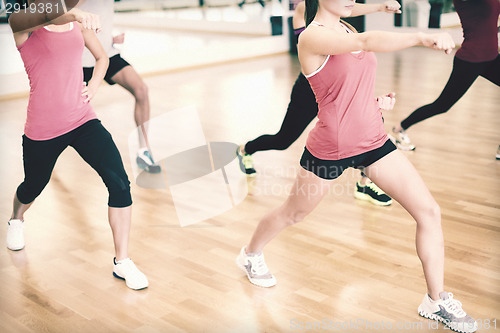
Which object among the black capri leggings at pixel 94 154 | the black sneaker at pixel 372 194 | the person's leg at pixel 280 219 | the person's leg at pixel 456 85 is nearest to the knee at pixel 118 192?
the black capri leggings at pixel 94 154

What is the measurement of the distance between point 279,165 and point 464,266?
191 centimetres

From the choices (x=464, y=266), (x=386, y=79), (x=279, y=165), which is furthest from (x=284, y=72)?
(x=464, y=266)

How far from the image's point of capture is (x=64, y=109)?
106 inches

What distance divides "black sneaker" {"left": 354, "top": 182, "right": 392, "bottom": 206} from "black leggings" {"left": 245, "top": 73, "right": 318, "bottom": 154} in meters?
0.54

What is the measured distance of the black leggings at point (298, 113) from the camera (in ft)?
11.3

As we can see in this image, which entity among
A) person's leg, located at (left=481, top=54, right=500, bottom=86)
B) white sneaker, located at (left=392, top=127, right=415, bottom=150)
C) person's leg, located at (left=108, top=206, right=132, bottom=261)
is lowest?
white sneaker, located at (left=392, top=127, right=415, bottom=150)

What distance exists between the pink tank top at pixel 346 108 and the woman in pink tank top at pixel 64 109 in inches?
36.9

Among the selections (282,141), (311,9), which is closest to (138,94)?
(282,141)

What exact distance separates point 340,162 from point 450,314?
71 cm

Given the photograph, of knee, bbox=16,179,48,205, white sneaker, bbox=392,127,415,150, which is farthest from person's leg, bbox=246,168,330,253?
white sneaker, bbox=392,127,415,150

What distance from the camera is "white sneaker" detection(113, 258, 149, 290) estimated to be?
2.78m

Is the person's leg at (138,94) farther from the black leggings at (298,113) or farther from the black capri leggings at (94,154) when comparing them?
the black capri leggings at (94,154)

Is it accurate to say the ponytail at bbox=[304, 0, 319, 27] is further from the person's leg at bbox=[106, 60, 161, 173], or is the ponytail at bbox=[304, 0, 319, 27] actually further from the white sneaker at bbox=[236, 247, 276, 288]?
the person's leg at bbox=[106, 60, 161, 173]

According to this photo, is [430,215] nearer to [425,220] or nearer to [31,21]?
[425,220]
